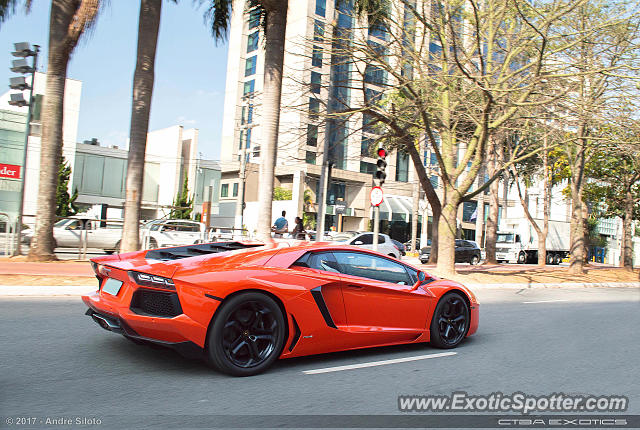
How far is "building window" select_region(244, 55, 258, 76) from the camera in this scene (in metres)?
55.5

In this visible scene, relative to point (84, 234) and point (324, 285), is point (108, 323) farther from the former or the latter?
point (84, 234)

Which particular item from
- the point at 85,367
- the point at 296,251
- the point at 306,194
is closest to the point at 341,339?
the point at 296,251

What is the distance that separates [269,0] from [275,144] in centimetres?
363

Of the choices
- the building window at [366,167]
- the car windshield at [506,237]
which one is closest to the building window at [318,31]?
the car windshield at [506,237]

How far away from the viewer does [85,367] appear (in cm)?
496

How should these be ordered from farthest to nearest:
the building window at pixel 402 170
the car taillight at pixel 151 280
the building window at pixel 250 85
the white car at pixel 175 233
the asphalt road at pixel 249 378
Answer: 1. the building window at pixel 402 170
2. the building window at pixel 250 85
3. the white car at pixel 175 233
4. the car taillight at pixel 151 280
5. the asphalt road at pixel 249 378

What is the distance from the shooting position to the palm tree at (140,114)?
43.2 ft

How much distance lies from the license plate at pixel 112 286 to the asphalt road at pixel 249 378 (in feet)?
2.27

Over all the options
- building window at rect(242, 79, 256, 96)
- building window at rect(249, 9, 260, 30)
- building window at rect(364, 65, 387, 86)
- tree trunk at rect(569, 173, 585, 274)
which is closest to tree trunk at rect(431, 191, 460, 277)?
building window at rect(364, 65, 387, 86)

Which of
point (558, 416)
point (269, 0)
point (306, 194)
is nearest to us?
point (558, 416)

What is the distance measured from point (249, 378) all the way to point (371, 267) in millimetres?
1914

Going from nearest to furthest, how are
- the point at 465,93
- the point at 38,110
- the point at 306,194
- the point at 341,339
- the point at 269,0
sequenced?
the point at 341,339, the point at 269,0, the point at 465,93, the point at 38,110, the point at 306,194

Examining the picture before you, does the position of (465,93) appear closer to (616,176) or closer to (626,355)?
(626,355)

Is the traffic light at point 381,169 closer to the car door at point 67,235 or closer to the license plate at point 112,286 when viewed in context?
the license plate at point 112,286
